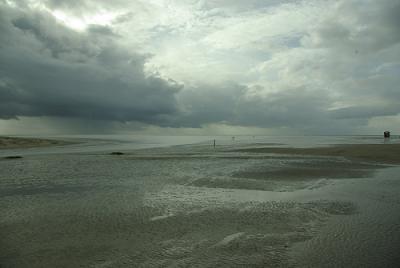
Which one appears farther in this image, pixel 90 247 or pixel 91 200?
pixel 91 200

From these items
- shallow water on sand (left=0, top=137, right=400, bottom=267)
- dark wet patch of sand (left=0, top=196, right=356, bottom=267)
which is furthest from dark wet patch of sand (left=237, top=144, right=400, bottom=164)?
dark wet patch of sand (left=0, top=196, right=356, bottom=267)

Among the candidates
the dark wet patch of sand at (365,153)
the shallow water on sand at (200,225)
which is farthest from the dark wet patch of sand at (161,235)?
the dark wet patch of sand at (365,153)

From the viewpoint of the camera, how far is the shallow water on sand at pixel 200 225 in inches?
262

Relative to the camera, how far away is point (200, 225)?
365 inches

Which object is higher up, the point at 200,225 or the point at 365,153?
the point at 365,153

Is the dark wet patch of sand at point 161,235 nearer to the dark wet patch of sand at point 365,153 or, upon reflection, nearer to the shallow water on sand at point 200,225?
the shallow water on sand at point 200,225

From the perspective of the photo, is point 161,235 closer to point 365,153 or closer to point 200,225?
point 200,225

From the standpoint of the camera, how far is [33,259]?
653 centimetres

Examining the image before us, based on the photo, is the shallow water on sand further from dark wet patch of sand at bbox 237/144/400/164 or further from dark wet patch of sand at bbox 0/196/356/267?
dark wet patch of sand at bbox 237/144/400/164

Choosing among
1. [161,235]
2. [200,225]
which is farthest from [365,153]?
[161,235]

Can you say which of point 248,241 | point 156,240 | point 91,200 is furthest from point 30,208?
point 248,241

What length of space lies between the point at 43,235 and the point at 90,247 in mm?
2021

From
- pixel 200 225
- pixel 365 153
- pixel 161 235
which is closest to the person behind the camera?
pixel 161 235

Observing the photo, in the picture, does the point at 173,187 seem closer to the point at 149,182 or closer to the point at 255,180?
the point at 149,182
